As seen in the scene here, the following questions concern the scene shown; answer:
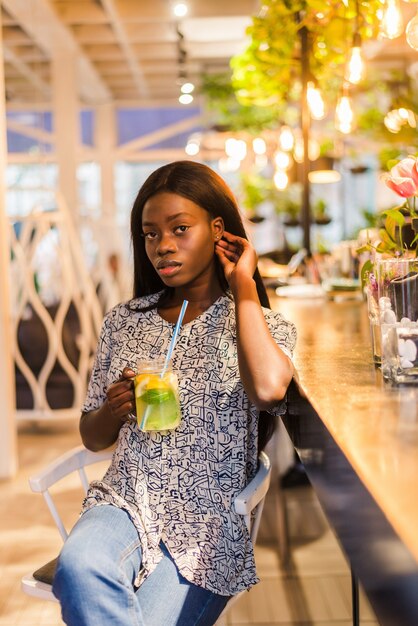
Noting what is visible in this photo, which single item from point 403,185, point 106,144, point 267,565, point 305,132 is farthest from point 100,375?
point 106,144

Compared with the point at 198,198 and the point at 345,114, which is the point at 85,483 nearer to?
the point at 198,198

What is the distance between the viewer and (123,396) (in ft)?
5.45

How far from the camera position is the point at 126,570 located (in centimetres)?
151

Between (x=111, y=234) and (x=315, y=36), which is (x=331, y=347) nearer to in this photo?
(x=315, y=36)

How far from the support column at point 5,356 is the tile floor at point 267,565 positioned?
0.40ft

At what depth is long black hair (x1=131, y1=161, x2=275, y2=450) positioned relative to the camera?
1.85 m

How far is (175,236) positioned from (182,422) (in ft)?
1.39

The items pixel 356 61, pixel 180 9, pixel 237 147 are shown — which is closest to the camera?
pixel 356 61

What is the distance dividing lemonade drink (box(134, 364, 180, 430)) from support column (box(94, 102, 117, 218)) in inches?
474

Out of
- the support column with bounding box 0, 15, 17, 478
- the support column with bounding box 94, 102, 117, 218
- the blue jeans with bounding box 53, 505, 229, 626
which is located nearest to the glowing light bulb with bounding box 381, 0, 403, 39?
the blue jeans with bounding box 53, 505, 229, 626

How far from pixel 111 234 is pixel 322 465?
25.8 feet

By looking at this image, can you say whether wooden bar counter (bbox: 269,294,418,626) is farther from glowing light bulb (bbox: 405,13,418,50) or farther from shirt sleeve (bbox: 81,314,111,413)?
glowing light bulb (bbox: 405,13,418,50)

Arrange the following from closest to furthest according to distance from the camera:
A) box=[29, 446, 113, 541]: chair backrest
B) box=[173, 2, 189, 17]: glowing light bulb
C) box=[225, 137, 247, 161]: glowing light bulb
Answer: box=[29, 446, 113, 541]: chair backrest
box=[225, 137, 247, 161]: glowing light bulb
box=[173, 2, 189, 17]: glowing light bulb

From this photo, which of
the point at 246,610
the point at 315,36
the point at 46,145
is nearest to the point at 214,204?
the point at 246,610
